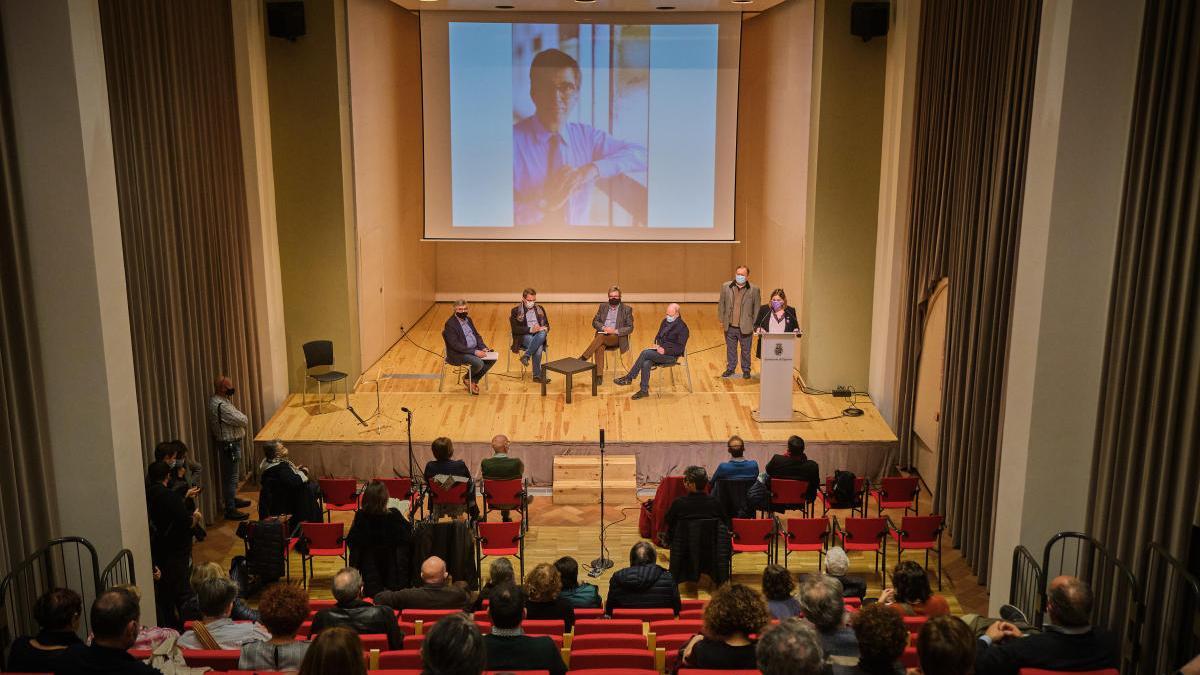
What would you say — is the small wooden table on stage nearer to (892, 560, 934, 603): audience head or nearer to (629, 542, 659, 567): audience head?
(629, 542, 659, 567): audience head

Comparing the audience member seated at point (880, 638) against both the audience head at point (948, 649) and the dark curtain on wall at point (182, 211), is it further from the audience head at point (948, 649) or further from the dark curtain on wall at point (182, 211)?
the dark curtain on wall at point (182, 211)

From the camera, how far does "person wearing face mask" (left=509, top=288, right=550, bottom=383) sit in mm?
12367

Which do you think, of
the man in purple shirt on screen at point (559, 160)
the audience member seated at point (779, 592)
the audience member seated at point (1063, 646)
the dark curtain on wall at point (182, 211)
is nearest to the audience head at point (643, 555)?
the audience member seated at point (779, 592)

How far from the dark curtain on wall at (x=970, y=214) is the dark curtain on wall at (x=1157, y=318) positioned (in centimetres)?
127

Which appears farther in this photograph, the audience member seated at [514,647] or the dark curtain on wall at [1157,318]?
the dark curtain on wall at [1157,318]

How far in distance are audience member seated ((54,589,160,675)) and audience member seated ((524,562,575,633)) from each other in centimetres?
197

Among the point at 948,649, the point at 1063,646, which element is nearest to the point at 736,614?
the point at 948,649

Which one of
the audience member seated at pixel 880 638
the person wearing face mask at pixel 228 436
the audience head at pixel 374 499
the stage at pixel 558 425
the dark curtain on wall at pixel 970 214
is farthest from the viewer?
the stage at pixel 558 425

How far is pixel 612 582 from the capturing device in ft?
22.1

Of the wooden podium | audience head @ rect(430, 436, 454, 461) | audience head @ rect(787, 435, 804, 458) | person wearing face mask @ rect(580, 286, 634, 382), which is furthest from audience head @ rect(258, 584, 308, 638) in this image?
person wearing face mask @ rect(580, 286, 634, 382)

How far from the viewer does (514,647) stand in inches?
185

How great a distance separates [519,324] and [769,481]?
14.5 feet

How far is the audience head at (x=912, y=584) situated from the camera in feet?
18.8

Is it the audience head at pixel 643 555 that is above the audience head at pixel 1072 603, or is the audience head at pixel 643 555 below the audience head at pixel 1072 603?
below
